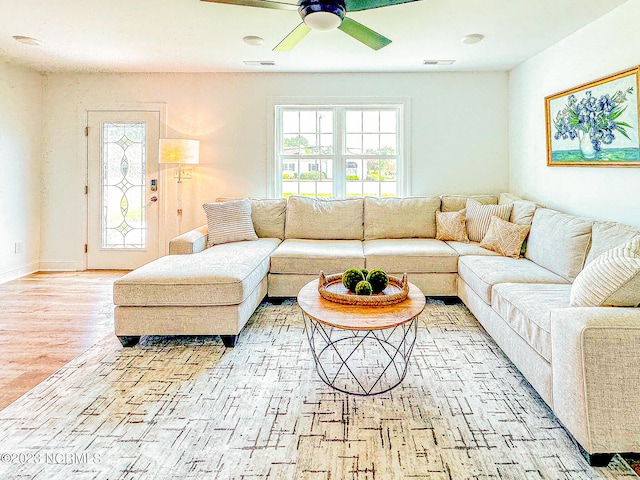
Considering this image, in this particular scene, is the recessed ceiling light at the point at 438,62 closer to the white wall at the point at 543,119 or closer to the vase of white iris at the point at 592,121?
the white wall at the point at 543,119

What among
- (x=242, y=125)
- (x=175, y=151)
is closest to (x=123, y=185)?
(x=175, y=151)

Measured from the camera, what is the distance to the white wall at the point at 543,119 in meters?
2.76

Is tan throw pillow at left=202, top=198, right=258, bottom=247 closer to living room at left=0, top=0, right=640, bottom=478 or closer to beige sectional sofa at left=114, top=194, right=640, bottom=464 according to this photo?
beige sectional sofa at left=114, top=194, right=640, bottom=464

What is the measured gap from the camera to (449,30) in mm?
3291

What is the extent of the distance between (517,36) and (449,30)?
0.64 metres

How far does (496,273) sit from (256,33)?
269 centimetres

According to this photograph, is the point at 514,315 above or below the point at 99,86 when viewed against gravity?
below

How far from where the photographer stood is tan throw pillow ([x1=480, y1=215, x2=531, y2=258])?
341 centimetres

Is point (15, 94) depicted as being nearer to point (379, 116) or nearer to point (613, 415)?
point (379, 116)

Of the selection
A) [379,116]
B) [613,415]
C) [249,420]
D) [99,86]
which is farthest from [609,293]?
[99,86]

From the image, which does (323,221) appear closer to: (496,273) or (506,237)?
(506,237)

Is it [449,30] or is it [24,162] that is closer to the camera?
[449,30]

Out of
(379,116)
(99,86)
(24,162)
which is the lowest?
(24,162)

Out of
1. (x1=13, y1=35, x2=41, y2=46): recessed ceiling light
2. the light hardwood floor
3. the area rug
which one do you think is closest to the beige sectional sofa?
the area rug
